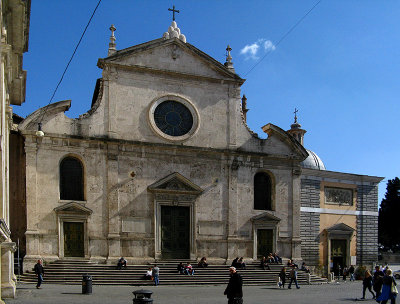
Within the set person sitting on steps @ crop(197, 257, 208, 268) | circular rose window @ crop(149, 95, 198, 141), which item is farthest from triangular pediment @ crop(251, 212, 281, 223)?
circular rose window @ crop(149, 95, 198, 141)

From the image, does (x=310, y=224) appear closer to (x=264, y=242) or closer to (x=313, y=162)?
(x=264, y=242)

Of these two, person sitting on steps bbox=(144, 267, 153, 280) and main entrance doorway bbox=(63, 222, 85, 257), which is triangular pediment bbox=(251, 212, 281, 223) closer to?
person sitting on steps bbox=(144, 267, 153, 280)

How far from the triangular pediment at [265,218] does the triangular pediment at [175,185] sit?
4.01 meters

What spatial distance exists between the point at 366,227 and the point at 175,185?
16.0m

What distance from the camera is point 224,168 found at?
95.0 ft

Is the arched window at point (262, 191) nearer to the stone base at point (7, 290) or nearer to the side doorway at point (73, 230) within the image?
the side doorway at point (73, 230)

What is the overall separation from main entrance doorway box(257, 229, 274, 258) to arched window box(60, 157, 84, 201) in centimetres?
1118

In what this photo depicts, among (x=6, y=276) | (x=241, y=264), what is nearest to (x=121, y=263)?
(x=241, y=264)

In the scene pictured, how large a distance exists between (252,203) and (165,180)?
233 inches

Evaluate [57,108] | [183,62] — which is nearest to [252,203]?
[183,62]

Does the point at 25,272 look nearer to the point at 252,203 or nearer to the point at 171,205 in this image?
the point at 171,205

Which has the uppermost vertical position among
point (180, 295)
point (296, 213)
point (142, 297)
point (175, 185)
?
point (175, 185)

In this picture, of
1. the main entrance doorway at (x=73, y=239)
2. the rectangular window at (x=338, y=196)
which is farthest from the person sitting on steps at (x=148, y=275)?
the rectangular window at (x=338, y=196)

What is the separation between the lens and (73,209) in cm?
2502
